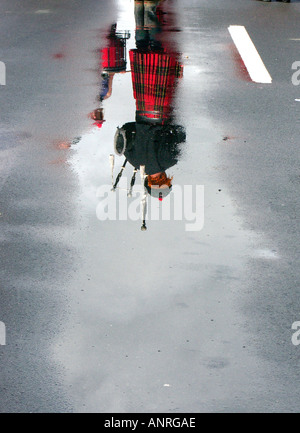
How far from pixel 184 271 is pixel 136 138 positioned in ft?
10.5

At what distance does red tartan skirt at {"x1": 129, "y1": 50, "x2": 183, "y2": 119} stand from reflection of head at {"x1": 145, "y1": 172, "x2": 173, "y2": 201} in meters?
2.11

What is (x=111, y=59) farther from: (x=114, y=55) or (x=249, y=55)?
(x=249, y=55)

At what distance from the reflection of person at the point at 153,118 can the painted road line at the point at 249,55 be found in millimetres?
1248

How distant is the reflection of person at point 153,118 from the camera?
8.34 metres

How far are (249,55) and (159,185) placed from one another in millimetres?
6781

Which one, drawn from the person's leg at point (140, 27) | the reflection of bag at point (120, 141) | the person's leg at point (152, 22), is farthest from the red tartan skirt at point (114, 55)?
the reflection of bag at point (120, 141)

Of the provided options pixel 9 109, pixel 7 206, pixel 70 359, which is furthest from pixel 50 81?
pixel 70 359

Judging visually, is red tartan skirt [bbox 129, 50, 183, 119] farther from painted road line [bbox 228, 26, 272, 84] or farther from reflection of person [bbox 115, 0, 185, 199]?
painted road line [bbox 228, 26, 272, 84]

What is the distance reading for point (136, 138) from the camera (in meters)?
9.09

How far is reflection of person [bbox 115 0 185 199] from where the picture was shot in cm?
834

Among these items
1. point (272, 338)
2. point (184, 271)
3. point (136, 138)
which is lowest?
point (272, 338)

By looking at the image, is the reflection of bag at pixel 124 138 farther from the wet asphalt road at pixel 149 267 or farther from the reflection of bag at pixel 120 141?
the wet asphalt road at pixel 149 267

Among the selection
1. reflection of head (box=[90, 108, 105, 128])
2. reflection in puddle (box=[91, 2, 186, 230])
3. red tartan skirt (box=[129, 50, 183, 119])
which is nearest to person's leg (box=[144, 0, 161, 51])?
reflection in puddle (box=[91, 2, 186, 230])

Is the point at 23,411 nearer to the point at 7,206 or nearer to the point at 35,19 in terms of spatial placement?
the point at 7,206
